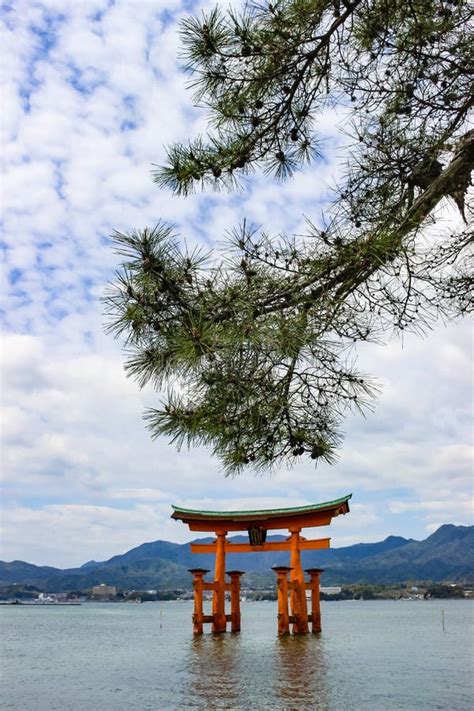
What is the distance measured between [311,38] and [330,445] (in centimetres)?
222

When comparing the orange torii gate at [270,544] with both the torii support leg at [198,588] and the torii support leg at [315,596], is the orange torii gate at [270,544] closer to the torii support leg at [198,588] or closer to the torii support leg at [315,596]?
the torii support leg at [198,588]

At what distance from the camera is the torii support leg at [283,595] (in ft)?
53.6

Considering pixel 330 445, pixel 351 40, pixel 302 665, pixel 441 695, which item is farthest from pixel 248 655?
pixel 351 40

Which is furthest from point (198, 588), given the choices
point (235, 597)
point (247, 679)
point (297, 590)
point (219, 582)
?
point (247, 679)

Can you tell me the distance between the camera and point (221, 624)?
56.9 ft

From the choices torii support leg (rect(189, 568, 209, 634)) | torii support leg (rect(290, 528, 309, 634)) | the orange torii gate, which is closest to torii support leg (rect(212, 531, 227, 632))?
the orange torii gate

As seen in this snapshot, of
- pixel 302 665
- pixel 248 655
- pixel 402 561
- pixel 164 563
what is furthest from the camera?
pixel 164 563

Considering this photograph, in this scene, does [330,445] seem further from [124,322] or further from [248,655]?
[248,655]

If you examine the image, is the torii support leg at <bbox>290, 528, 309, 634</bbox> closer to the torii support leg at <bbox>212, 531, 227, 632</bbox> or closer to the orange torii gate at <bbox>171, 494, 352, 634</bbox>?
the orange torii gate at <bbox>171, 494, 352, 634</bbox>

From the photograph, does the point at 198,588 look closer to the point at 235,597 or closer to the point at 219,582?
the point at 219,582

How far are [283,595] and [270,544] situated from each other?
1322mm

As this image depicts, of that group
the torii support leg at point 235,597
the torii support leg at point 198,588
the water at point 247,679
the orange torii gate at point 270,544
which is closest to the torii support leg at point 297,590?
the orange torii gate at point 270,544

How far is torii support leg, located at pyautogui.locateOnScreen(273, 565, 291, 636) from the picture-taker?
16344mm

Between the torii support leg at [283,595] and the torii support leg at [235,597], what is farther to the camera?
the torii support leg at [235,597]
